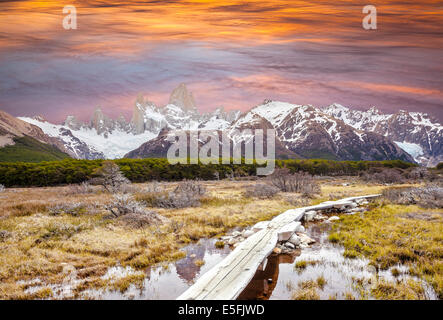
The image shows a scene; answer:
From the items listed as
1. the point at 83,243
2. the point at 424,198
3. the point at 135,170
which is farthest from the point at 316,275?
the point at 135,170

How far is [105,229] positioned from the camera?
15695mm

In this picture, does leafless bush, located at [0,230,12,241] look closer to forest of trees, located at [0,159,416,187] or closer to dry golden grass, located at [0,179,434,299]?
dry golden grass, located at [0,179,434,299]

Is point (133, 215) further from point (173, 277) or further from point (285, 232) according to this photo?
point (285, 232)

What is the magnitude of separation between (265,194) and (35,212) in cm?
2231

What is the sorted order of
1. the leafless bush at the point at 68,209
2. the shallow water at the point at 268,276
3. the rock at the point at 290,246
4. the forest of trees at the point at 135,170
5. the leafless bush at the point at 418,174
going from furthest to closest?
the leafless bush at the point at 418,174 < the forest of trees at the point at 135,170 < the leafless bush at the point at 68,209 < the rock at the point at 290,246 < the shallow water at the point at 268,276

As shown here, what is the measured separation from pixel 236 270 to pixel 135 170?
5416 centimetres

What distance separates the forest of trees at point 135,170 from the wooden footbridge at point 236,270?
4093 cm

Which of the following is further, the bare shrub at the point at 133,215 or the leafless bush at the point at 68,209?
the leafless bush at the point at 68,209

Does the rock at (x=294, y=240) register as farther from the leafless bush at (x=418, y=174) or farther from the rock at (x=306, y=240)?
the leafless bush at (x=418, y=174)

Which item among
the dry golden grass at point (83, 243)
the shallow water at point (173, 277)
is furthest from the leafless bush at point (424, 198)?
the shallow water at point (173, 277)

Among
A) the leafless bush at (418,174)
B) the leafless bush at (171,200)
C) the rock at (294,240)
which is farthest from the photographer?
the leafless bush at (418,174)

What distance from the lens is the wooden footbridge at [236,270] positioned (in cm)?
740

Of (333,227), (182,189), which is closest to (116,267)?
(333,227)

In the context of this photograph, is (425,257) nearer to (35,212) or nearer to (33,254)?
(33,254)
